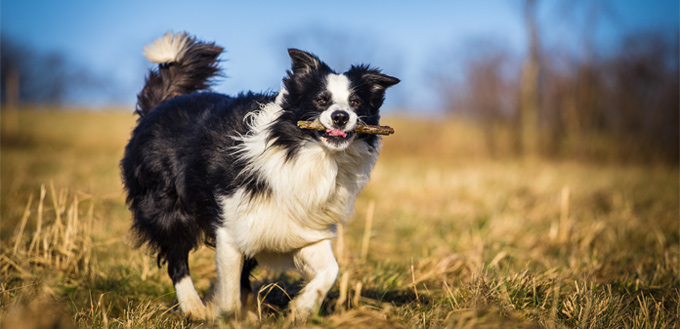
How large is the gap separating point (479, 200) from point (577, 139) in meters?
8.96

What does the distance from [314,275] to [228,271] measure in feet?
1.76

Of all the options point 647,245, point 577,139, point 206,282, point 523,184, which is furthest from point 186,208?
point 577,139

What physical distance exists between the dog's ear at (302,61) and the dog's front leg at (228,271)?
3.54 feet

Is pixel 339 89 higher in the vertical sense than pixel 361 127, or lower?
higher

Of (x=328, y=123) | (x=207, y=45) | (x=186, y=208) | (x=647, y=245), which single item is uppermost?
(x=207, y=45)

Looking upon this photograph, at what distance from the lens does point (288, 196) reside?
3051mm

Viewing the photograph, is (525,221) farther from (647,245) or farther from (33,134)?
(33,134)

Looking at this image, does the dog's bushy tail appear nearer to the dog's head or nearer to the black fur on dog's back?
the black fur on dog's back

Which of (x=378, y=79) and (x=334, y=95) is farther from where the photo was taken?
(x=378, y=79)

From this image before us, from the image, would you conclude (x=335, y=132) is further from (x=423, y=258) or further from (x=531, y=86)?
(x=531, y=86)

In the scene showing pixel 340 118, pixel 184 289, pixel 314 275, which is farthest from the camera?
pixel 184 289

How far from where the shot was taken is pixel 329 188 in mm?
3113

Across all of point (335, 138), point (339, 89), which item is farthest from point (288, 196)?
point (339, 89)

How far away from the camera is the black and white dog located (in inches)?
120
